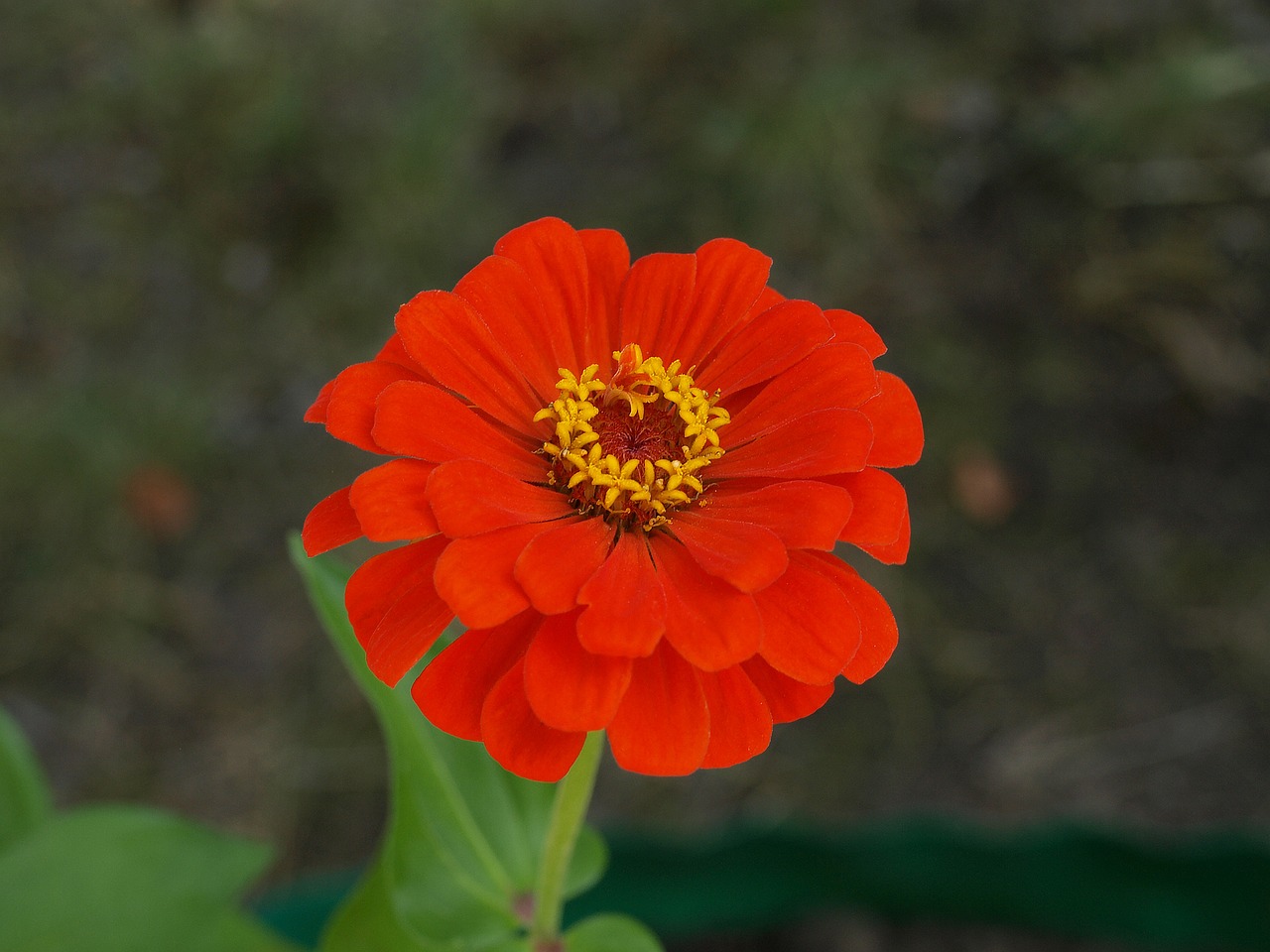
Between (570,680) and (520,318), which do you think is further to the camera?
(520,318)

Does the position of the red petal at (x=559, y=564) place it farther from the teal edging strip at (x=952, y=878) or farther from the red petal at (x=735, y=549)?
the teal edging strip at (x=952, y=878)

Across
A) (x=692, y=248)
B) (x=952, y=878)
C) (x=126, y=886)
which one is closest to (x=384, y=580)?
(x=126, y=886)

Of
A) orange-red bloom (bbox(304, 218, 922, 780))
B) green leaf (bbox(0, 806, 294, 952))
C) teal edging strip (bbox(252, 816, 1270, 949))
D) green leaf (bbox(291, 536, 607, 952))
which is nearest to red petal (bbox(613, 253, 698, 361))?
orange-red bloom (bbox(304, 218, 922, 780))

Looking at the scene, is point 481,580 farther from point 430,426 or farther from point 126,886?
point 126,886

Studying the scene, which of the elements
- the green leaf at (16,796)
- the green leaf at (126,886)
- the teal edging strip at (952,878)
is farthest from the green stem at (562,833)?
the green leaf at (16,796)

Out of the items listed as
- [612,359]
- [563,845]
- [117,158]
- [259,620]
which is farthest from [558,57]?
[563,845]

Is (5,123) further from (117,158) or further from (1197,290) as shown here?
(1197,290)
